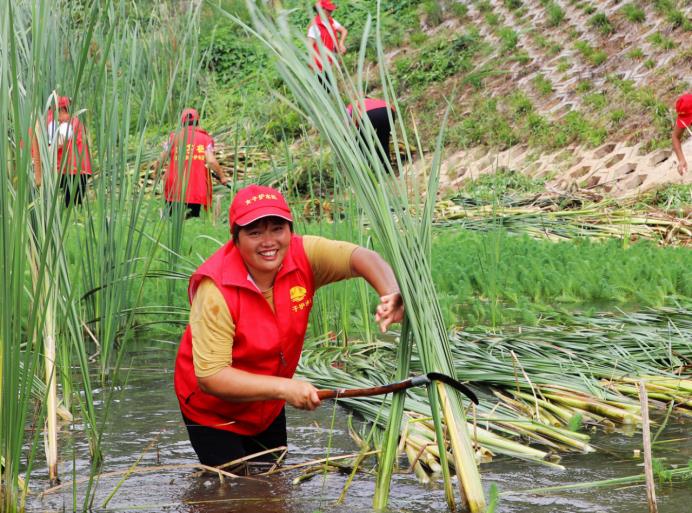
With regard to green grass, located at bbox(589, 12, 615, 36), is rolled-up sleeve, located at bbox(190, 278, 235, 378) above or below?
below

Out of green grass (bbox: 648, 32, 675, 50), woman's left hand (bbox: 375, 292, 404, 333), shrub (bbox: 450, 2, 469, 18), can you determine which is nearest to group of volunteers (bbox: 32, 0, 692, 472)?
woman's left hand (bbox: 375, 292, 404, 333)

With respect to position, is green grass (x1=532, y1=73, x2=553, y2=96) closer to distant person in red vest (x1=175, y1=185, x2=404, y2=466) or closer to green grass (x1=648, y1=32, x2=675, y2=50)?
green grass (x1=648, y1=32, x2=675, y2=50)

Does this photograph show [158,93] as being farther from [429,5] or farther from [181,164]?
[429,5]

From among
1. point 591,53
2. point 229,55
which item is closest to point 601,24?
point 591,53

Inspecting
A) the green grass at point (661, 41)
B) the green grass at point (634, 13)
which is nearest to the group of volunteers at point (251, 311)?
the green grass at point (661, 41)

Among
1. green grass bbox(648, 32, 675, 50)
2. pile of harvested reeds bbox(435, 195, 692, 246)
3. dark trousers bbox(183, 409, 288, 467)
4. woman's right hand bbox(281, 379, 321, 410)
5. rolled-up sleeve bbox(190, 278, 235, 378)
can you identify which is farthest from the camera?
green grass bbox(648, 32, 675, 50)

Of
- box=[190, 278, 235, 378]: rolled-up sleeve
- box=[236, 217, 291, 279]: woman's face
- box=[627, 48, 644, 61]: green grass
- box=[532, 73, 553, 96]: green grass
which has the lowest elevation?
box=[190, 278, 235, 378]: rolled-up sleeve

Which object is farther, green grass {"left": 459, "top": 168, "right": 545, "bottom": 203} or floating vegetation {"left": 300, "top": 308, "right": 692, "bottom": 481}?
green grass {"left": 459, "top": 168, "right": 545, "bottom": 203}

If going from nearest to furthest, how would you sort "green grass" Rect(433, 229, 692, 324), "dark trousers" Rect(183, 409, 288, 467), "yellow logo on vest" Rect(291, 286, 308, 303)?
"yellow logo on vest" Rect(291, 286, 308, 303) < "dark trousers" Rect(183, 409, 288, 467) < "green grass" Rect(433, 229, 692, 324)

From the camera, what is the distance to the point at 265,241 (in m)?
3.23

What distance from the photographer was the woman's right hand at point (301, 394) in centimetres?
296

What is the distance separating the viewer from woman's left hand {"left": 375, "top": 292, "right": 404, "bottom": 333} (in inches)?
113

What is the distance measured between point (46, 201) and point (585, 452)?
1982 millimetres

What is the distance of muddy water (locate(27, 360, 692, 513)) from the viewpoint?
3.07m
